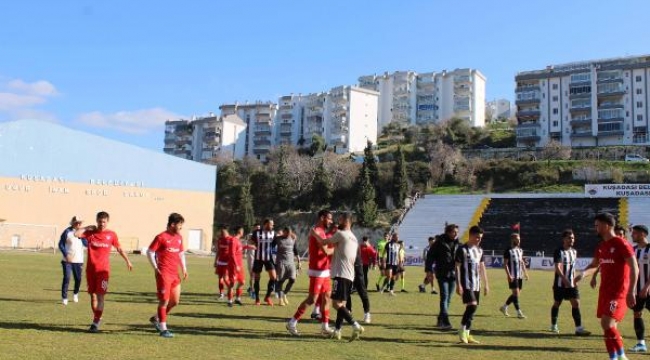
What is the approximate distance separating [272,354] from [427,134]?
96.4 metres

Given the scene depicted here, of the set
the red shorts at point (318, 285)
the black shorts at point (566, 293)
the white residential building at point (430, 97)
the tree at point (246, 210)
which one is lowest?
the black shorts at point (566, 293)

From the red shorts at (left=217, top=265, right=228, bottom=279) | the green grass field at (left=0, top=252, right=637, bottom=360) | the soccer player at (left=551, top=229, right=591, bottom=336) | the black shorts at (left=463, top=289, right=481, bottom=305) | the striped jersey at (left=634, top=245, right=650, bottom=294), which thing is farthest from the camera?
the red shorts at (left=217, top=265, right=228, bottom=279)

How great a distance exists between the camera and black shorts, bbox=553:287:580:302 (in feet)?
37.6

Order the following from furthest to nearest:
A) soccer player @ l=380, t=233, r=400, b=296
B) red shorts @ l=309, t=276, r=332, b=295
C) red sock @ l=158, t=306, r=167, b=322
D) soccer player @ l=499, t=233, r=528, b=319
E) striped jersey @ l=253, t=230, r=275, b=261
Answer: soccer player @ l=380, t=233, r=400, b=296
striped jersey @ l=253, t=230, r=275, b=261
soccer player @ l=499, t=233, r=528, b=319
red shorts @ l=309, t=276, r=332, b=295
red sock @ l=158, t=306, r=167, b=322

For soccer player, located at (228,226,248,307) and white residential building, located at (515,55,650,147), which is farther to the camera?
white residential building, located at (515,55,650,147)

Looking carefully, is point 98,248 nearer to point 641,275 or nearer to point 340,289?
point 340,289

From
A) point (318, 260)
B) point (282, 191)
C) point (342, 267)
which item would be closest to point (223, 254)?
point (318, 260)

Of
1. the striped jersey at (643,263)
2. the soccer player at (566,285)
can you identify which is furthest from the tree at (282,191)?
the striped jersey at (643,263)

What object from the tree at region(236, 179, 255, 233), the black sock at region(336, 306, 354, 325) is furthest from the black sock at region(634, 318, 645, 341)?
the tree at region(236, 179, 255, 233)

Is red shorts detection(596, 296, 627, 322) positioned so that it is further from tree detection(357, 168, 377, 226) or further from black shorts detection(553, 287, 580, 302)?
tree detection(357, 168, 377, 226)

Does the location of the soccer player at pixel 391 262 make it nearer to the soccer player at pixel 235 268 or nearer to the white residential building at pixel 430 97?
the soccer player at pixel 235 268

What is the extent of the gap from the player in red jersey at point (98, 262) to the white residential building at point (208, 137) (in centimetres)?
11153

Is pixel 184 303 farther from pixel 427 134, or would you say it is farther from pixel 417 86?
pixel 417 86

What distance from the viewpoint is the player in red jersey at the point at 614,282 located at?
7629 mm
